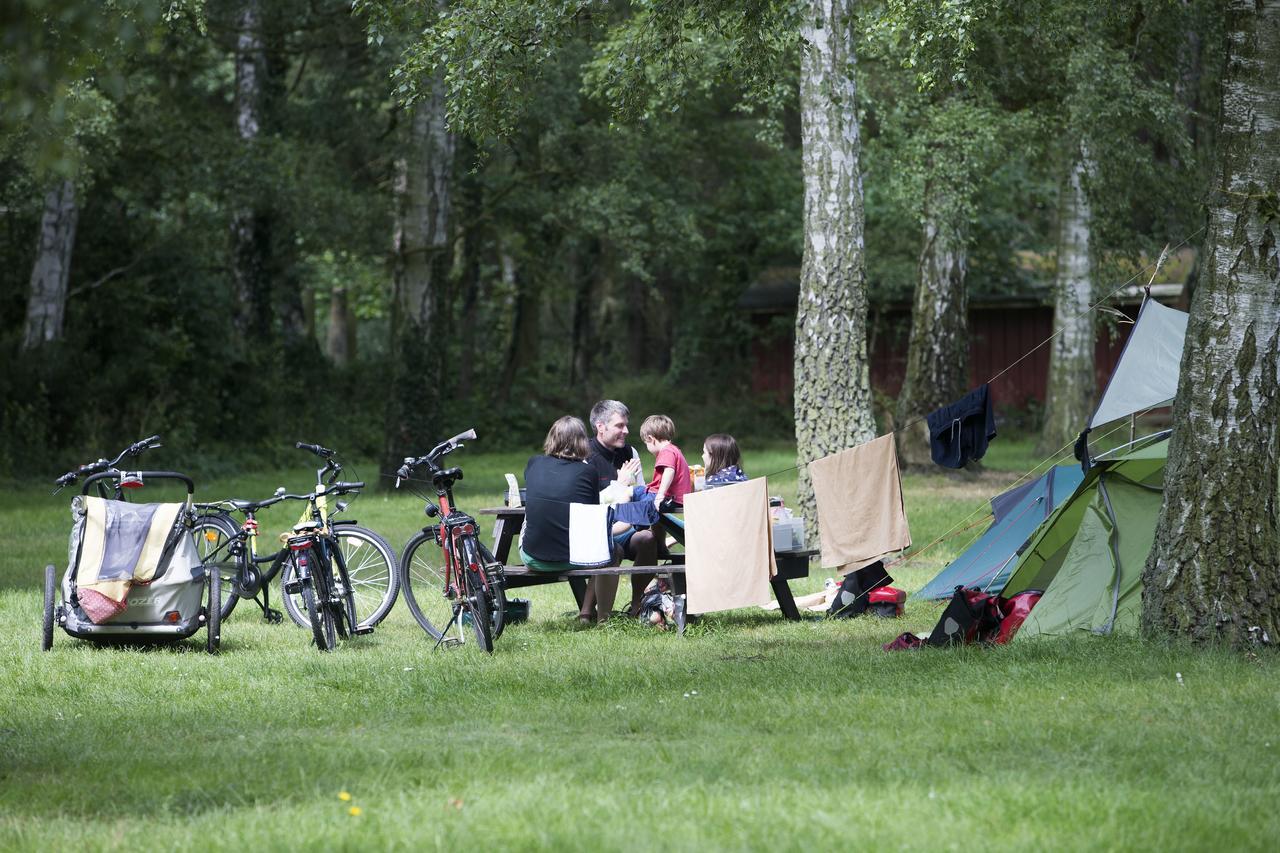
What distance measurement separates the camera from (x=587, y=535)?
29.8ft

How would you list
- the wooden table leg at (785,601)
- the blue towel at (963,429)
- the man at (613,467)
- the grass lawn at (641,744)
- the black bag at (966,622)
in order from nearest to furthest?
1. the grass lawn at (641,744)
2. the black bag at (966,622)
3. the blue towel at (963,429)
4. the man at (613,467)
5. the wooden table leg at (785,601)

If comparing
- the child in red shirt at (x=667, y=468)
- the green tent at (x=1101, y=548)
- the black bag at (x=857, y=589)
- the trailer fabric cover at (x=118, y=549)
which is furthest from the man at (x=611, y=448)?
the trailer fabric cover at (x=118, y=549)

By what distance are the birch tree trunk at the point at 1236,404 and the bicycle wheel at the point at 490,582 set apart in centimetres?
344

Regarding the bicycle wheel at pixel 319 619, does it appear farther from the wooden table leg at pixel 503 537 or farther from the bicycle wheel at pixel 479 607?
the wooden table leg at pixel 503 537

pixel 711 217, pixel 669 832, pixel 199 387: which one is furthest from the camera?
pixel 711 217

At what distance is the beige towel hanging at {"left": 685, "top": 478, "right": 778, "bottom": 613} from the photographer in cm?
873

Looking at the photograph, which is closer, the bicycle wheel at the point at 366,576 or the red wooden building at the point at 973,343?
the bicycle wheel at the point at 366,576

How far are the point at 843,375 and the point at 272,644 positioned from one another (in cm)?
553

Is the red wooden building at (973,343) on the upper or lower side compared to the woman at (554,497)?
upper

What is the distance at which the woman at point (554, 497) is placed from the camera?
9.07 m

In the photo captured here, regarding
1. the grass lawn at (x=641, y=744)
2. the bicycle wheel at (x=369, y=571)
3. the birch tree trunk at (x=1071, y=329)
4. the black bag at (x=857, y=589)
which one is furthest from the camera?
the birch tree trunk at (x=1071, y=329)

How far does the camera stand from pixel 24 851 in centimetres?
475

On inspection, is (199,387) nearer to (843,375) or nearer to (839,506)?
(843,375)

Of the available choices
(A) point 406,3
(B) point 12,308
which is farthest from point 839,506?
(B) point 12,308
